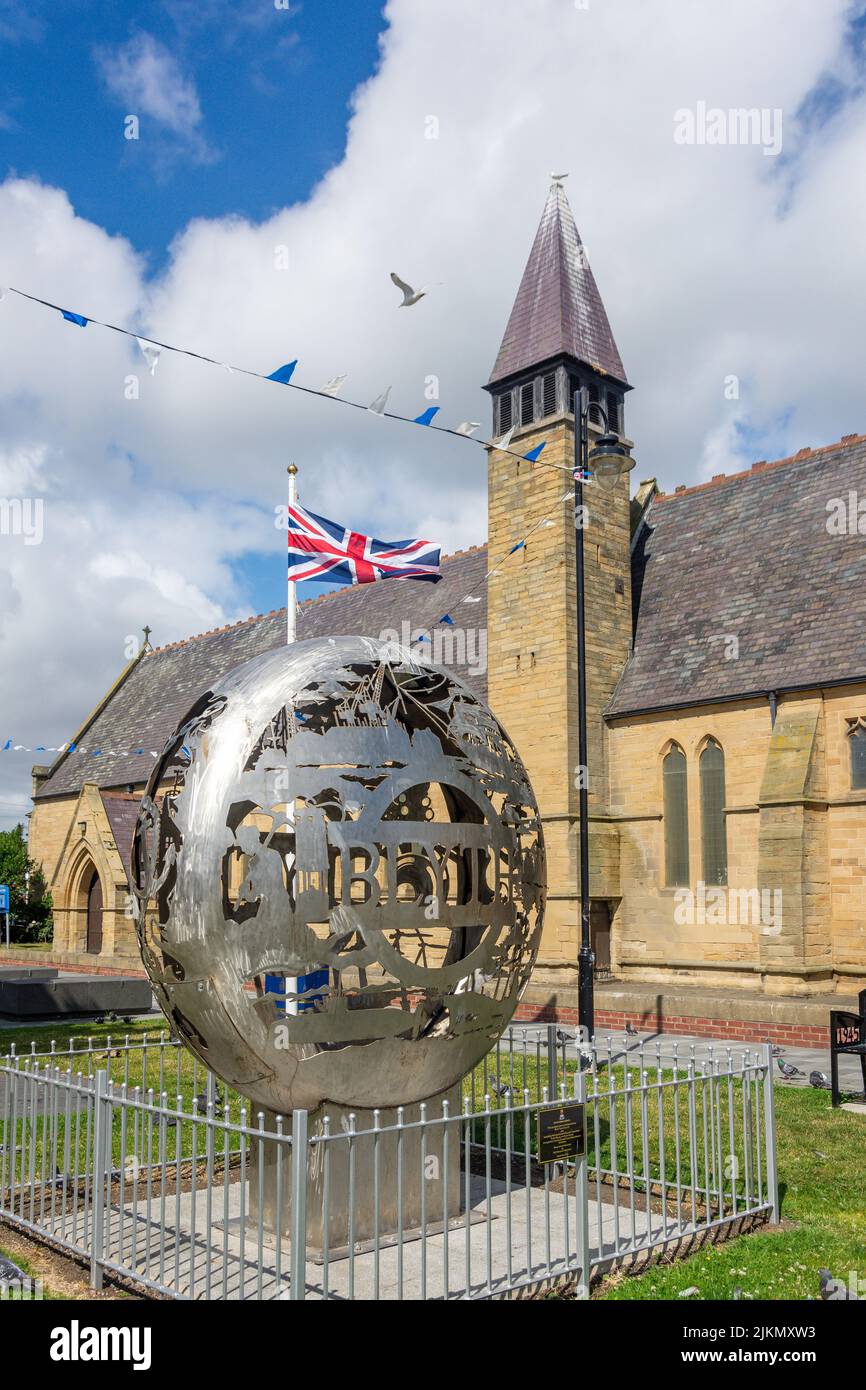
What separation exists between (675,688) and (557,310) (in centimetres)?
941

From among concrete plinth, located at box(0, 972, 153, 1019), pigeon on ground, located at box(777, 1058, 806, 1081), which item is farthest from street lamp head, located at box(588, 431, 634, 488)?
concrete plinth, located at box(0, 972, 153, 1019)

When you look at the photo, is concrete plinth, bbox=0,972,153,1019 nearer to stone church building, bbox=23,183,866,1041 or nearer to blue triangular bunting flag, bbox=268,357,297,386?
stone church building, bbox=23,183,866,1041

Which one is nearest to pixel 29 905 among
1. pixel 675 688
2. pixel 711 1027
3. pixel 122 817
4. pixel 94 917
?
pixel 94 917

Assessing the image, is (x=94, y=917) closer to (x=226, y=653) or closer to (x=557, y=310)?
(x=226, y=653)

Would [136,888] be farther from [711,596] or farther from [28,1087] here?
[711,596]

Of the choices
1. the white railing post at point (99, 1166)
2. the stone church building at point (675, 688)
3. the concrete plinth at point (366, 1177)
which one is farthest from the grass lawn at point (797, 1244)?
the stone church building at point (675, 688)

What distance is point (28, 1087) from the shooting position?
307 inches

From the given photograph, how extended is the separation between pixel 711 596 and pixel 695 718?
3357 mm

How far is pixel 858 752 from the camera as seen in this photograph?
20.9 m

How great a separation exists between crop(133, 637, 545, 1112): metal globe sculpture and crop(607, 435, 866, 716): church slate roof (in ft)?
50.2

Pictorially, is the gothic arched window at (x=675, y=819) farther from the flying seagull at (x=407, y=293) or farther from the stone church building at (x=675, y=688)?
the flying seagull at (x=407, y=293)

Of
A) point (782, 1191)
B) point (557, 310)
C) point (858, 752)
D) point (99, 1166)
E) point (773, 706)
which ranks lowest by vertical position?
point (782, 1191)

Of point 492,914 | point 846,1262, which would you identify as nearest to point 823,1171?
point 846,1262

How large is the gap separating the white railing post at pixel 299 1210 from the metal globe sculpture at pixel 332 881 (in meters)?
0.99
